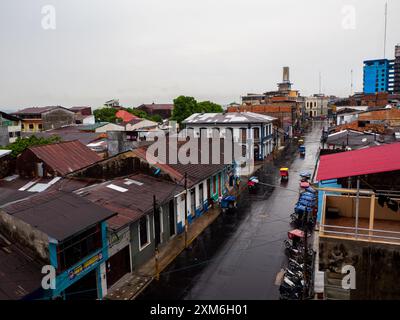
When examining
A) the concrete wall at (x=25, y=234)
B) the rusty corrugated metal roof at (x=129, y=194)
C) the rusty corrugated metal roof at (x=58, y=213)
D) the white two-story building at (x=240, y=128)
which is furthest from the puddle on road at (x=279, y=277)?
the white two-story building at (x=240, y=128)

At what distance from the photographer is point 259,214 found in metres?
28.3

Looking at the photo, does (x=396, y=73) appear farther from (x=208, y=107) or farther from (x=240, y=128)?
(x=240, y=128)

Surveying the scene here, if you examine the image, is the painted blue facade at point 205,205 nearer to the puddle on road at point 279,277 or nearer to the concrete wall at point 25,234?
the puddle on road at point 279,277

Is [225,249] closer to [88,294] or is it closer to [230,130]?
[88,294]

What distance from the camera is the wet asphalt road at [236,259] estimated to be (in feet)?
55.8

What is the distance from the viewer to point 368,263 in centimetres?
1111

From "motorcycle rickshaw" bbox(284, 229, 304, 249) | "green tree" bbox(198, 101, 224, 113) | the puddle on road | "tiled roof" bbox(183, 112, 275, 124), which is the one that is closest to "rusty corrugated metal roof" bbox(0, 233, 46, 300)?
the puddle on road

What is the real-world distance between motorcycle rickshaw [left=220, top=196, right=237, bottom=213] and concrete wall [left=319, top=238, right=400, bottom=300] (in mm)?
17879

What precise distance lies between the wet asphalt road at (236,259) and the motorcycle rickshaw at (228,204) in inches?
26.3

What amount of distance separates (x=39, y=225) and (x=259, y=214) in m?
18.6

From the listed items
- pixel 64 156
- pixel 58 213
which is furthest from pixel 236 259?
pixel 64 156

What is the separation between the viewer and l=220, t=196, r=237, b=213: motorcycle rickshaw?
96.5 feet

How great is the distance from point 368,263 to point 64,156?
24.6m
